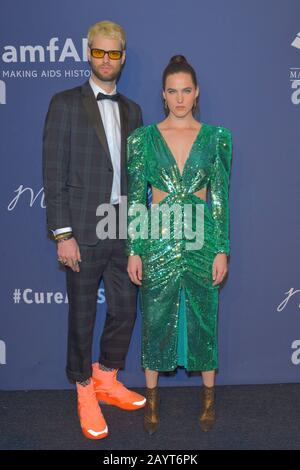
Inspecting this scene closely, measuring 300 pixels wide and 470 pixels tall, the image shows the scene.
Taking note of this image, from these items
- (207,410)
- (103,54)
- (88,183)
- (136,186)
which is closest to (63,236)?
(88,183)

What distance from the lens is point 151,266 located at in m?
2.66

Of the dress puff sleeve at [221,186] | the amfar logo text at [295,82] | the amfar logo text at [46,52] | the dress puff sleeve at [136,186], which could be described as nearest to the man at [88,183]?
the dress puff sleeve at [136,186]

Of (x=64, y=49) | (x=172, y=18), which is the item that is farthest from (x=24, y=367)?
(x=172, y=18)

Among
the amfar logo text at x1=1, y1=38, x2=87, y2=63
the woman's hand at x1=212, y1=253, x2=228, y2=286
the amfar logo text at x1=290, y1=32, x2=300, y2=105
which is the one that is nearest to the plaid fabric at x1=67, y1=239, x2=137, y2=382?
the woman's hand at x1=212, y1=253, x2=228, y2=286

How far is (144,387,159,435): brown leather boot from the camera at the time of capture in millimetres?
2744

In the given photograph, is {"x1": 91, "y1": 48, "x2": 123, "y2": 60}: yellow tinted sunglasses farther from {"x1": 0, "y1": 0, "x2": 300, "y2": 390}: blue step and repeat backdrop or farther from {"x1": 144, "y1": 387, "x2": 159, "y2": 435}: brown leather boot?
{"x1": 144, "y1": 387, "x2": 159, "y2": 435}: brown leather boot

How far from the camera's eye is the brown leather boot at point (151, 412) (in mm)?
2744

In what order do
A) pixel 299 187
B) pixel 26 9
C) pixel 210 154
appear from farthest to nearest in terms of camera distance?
pixel 299 187 → pixel 26 9 → pixel 210 154

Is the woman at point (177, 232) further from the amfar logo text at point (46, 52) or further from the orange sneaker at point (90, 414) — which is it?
the amfar logo text at point (46, 52)

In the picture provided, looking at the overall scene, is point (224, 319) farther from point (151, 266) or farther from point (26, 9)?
point (26, 9)

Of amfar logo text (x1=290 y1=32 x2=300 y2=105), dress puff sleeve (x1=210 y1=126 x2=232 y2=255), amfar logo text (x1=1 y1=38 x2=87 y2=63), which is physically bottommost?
dress puff sleeve (x1=210 y1=126 x2=232 y2=255)

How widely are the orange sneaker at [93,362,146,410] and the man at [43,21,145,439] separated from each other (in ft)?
0.61

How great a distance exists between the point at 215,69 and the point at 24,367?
1959mm

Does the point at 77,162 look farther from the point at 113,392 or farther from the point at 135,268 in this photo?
the point at 113,392
